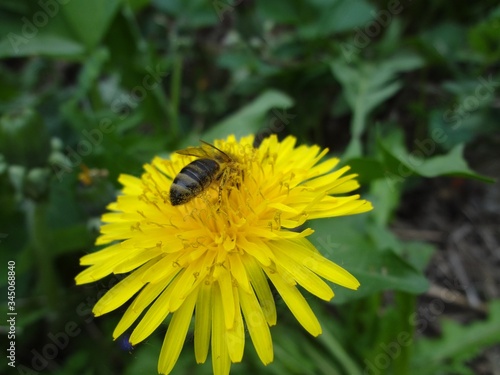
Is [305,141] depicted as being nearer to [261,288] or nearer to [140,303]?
[261,288]

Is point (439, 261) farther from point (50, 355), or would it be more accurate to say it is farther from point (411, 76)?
point (50, 355)

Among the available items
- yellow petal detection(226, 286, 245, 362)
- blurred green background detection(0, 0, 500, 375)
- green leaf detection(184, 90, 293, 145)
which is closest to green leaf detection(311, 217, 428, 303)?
blurred green background detection(0, 0, 500, 375)

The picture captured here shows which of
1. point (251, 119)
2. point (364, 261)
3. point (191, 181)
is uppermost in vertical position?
point (251, 119)

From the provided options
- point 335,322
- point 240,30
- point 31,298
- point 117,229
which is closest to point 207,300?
point 117,229

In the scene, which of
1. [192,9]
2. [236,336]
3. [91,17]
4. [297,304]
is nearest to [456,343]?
[297,304]

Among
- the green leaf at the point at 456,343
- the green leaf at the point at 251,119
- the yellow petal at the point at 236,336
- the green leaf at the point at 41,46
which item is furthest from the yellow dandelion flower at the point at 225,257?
the green leaf at the point at 41,46

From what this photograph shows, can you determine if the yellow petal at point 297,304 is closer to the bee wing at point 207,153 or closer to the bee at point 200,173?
the bee at point 200,173
